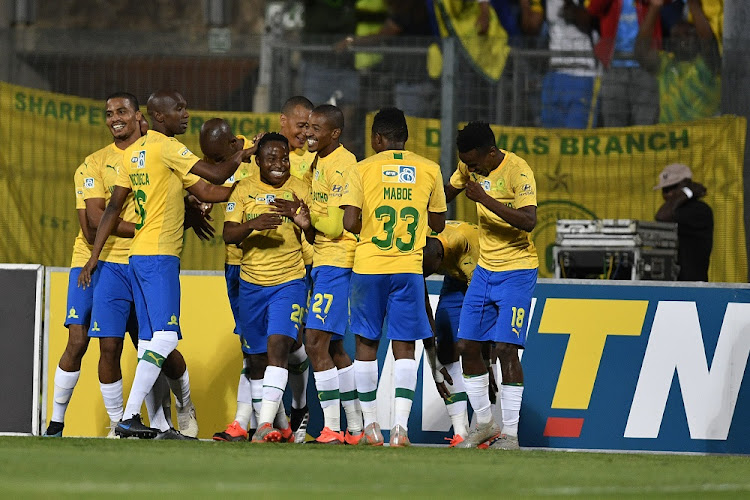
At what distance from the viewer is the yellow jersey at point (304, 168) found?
9.73 meters

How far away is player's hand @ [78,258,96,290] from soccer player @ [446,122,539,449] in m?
2.47

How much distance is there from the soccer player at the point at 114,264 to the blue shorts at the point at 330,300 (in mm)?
1185

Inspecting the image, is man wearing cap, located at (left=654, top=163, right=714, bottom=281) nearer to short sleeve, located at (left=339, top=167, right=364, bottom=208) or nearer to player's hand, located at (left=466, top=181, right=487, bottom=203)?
player's hand, located at (left=466, top=181, right=487, bottom=203)

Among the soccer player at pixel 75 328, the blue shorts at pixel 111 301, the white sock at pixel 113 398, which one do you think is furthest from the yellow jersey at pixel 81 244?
the white sock at pixel 113 398

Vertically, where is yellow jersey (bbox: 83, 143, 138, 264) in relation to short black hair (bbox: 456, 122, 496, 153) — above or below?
below

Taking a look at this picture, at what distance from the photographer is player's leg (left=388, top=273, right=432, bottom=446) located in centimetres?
885

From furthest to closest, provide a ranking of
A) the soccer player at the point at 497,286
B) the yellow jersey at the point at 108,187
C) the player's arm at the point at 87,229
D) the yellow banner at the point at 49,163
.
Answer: the yellow banner at the point at 49,163 < the player's arm at the point at 87,229 < the yellow jersey at the point at 108,187 < the soccer player at the point at 497,286

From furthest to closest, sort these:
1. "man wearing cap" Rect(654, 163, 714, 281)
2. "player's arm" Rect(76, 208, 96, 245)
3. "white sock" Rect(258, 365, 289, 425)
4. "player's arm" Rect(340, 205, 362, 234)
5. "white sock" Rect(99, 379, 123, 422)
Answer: "man wearing cap" Rect(654, 163, 714, 281) → "player's arm" Rect(76, 208, 96, 245) → "white sock" Rect(99, 379, 123, 422) → "white sock" Rect(258, 365, 289, 425) → "player's arm" Rect(340, 205, 362, 234)

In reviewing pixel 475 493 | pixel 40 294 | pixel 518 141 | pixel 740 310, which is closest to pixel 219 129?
pixel 40 294

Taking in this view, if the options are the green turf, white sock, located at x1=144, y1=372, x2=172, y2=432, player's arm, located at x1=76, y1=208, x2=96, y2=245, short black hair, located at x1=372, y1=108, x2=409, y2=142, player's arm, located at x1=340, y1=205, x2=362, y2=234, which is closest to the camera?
the green turf

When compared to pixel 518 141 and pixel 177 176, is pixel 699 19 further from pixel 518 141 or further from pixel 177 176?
pixel 177 176

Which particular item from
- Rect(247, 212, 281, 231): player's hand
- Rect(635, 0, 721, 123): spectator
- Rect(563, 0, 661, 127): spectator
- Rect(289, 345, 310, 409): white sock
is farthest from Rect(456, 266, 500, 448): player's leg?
Rect(635, 0, 721, 123): spectator

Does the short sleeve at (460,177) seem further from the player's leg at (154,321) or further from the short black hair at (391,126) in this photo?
the player's leg at (154,321)

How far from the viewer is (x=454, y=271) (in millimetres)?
9859
